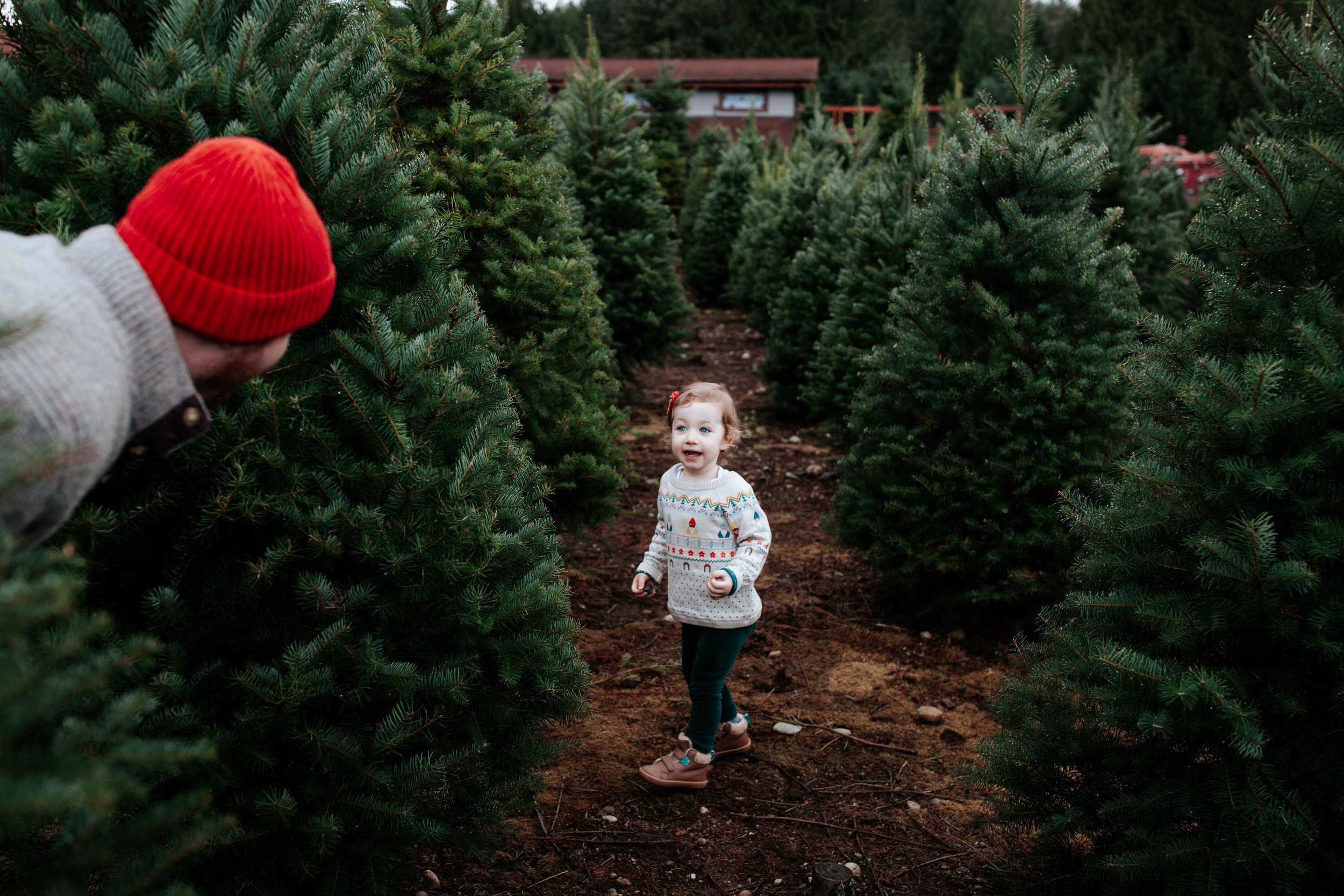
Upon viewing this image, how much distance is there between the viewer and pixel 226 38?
2338 mm

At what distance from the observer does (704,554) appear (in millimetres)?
3809

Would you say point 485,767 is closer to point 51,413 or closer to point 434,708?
point 434,708

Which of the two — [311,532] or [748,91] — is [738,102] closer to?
[748,91]

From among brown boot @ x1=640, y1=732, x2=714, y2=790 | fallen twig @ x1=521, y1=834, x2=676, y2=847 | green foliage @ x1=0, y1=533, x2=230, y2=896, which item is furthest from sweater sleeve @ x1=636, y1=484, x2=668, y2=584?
green foliage @ x1=0, y1=533, x2=230, y2=896

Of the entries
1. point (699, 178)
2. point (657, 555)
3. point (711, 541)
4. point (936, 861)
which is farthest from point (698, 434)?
point (699, 178)

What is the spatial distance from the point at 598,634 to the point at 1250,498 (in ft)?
12.1

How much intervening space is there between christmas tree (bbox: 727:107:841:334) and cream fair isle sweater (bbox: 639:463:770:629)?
7328 millimetres

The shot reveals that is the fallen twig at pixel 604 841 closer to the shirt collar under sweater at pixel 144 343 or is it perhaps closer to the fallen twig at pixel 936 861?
the fallen twig at pixel 936 861

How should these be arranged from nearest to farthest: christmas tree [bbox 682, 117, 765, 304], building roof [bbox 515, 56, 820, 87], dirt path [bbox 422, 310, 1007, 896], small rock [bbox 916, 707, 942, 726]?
dirt path [bbox 422, 310, 1007, 896] → small rock [bbox 916, 707, 942, 726] → christmas tree [bbox 682, 117, 765, 304] → building roof [bbox 515, 56, 820, 87]

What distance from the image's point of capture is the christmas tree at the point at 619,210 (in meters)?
9.07

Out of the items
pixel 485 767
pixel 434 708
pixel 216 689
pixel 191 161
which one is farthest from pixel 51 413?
pixel 485 767

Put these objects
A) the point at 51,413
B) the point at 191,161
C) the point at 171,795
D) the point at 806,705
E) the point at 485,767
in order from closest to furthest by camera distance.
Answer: the point at 51,413 < the point at 191,161 < the point at 171,795 < the point at 485,767 < the point at 806,705

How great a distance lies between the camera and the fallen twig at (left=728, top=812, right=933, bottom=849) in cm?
361

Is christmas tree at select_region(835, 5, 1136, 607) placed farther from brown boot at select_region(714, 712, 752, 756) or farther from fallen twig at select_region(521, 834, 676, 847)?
fallen twig at select_region(521, 834, 676, 847)
